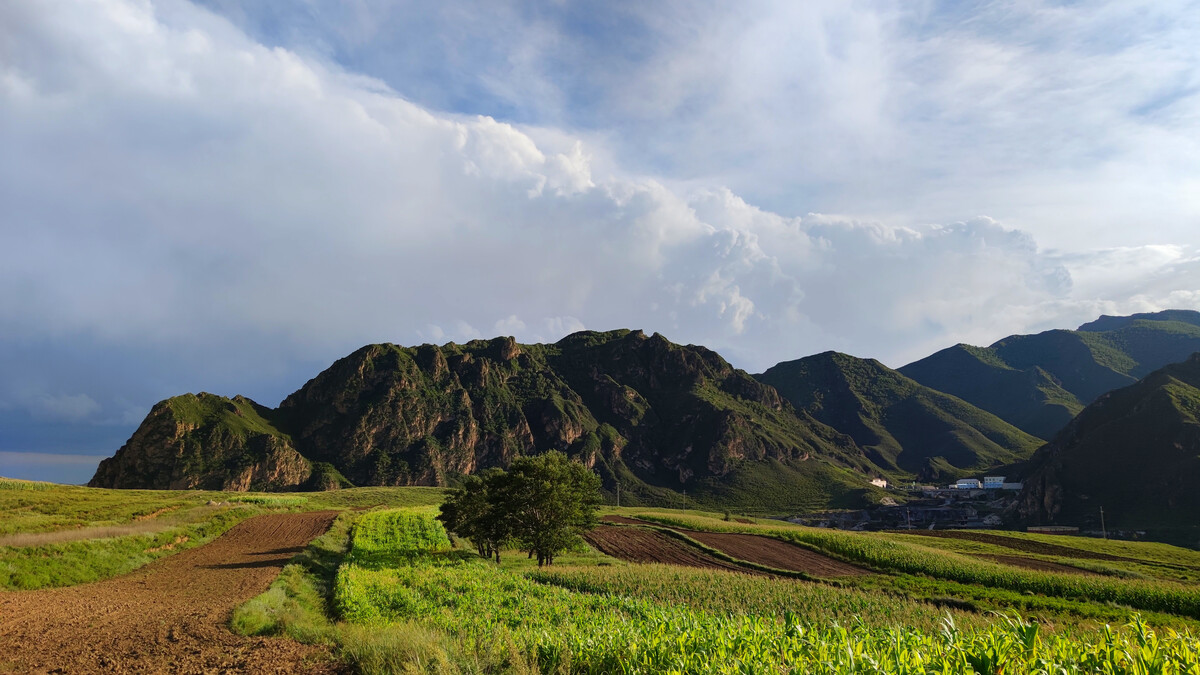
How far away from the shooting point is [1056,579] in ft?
142

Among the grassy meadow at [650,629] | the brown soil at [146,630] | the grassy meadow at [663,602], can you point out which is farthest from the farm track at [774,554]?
the brown soil at [146,630]

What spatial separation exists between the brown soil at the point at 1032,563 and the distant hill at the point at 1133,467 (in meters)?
90.2

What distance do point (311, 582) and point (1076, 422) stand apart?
758 ft

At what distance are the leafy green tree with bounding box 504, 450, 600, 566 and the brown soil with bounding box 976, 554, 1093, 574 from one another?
151 feet

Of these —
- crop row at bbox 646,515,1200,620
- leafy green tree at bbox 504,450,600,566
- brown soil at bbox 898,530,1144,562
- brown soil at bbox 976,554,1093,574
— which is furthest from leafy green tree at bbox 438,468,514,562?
brown soil at bbox 898,530,1144,562

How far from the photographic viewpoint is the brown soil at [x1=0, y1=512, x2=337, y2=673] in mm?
12938

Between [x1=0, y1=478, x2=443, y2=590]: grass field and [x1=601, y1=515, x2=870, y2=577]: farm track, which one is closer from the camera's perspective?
[x1=0, y1=478, x2=443, y2=590]: grass field

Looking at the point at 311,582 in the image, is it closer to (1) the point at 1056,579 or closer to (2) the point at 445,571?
(2) the point at 445,571

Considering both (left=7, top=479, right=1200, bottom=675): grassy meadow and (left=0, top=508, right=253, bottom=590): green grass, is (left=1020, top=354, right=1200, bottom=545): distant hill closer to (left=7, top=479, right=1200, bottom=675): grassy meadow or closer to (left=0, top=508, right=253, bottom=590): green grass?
(left=7, top=479, right=1200, bottom=675): grassy meadow

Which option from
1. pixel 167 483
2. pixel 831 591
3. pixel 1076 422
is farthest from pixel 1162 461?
pixel 167 483

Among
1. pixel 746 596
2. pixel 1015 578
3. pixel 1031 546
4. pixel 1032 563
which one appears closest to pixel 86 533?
pixel 746 596

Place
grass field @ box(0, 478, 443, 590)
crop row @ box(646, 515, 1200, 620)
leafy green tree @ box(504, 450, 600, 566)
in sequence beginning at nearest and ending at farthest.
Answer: grass field @ box(0, 478, 443, 590)
crop row @ box(646, 515, 1200, 620)
leafy green tree @ box(504, 450, 600, 566)

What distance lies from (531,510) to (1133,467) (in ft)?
567

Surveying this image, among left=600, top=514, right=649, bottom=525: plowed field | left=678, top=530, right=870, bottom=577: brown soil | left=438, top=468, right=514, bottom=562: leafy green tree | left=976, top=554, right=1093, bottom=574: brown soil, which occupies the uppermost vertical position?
left=438, top=468, right=514, bottom=562: leafy green tree
